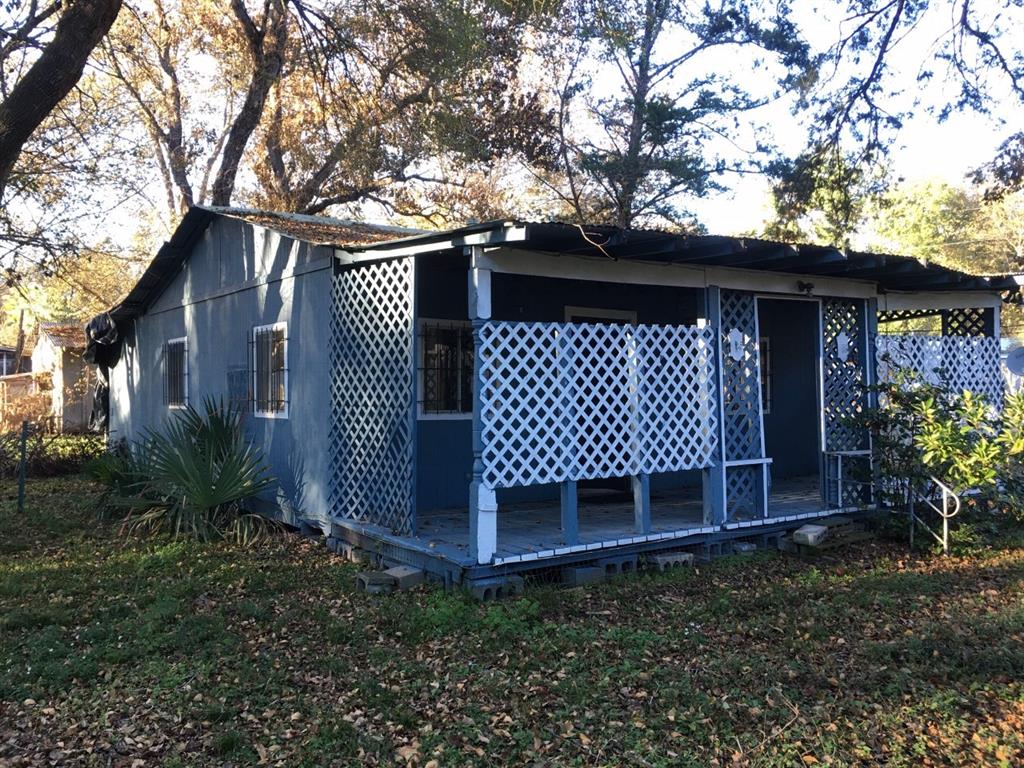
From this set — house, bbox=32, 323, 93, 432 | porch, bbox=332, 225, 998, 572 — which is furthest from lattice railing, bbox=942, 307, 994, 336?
house, bbox=32, 323, 93, 432

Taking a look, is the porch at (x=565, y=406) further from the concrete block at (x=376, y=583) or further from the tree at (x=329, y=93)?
the tree at (x=329, y=93)

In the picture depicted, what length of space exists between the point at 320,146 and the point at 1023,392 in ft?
50.9

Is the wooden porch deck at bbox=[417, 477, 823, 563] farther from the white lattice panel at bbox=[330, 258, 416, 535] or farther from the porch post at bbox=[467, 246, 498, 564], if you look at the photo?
the white lattice panel at bbox=[330, 258, 416, 535]

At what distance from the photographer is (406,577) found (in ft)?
21.1

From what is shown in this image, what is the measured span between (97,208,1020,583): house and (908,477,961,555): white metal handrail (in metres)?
0.59

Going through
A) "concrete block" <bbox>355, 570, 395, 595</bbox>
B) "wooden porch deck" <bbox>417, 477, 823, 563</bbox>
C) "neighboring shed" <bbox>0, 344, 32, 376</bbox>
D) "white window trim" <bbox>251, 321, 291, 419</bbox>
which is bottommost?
"concrete block" <bbox>355, 570, 395, 595</bbox>

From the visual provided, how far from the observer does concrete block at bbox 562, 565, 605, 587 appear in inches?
257

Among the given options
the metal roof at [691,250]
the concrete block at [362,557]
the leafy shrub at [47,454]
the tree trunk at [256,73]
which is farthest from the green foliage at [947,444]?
the leafy shrub at [47,454]

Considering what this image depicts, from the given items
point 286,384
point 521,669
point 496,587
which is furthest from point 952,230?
point 521,669

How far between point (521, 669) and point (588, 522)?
9.93 feet

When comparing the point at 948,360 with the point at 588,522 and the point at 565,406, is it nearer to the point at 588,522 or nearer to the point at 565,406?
the point at 588,522

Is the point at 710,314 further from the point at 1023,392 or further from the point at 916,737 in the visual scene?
the point at 916,737

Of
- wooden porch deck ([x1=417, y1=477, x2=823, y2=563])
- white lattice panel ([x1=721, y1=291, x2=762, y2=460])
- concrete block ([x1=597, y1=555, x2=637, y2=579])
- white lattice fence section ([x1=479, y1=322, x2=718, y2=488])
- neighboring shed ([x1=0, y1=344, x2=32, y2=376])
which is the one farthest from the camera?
neighboring shed ([x1=0, y1=344, x2=32, y2=376])

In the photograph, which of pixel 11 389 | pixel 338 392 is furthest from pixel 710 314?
pixel 11 389
